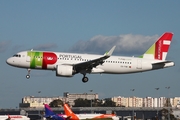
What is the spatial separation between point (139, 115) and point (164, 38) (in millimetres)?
100573

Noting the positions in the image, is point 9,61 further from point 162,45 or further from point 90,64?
point 162,45

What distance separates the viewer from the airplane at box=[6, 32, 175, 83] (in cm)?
7425

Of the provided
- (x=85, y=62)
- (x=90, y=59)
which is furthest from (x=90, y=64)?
(x=90, y=59)

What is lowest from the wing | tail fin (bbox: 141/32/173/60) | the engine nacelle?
the engine nacelle

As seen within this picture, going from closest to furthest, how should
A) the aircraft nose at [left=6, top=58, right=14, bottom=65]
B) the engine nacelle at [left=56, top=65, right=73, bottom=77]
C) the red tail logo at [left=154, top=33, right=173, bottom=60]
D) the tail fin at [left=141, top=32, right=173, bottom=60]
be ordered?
the engine nacelle at [left=56, top=65, right=73, bottom=77], the aircraft nose at [left=6, top=58, right=14, bottom=65], the tail fin at [left=141, top=32, right=173, bottom=60], the red tail logo at [left=154, top=33, right=173, bottom=60]

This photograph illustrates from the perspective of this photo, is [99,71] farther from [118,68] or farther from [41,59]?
[41,59]

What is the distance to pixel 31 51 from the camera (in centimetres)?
7550

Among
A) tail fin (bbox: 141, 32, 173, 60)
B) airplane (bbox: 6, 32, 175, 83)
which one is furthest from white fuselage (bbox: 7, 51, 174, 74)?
tail fin (bbox: 141, 32, 173, 60)

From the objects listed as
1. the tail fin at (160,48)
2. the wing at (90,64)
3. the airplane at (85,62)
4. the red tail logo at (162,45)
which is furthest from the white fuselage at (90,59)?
the red tail logo at (162,45)

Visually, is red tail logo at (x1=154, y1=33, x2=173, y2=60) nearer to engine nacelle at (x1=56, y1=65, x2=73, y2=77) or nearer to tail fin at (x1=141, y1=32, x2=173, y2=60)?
tail fin at (x1=141, y1=32, x2=173, y2=60)

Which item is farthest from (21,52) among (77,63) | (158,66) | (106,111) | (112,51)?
(106,111)

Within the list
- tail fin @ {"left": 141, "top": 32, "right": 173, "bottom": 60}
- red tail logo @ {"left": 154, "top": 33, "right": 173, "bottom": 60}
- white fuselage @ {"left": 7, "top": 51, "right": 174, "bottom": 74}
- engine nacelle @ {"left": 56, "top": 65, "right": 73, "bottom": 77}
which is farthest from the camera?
red tail logo @ {"left": 154, "top": 33, "right": 173, "bottom": 60}

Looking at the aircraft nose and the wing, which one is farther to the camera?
the aircraft nose

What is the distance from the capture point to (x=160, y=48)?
82.9m
